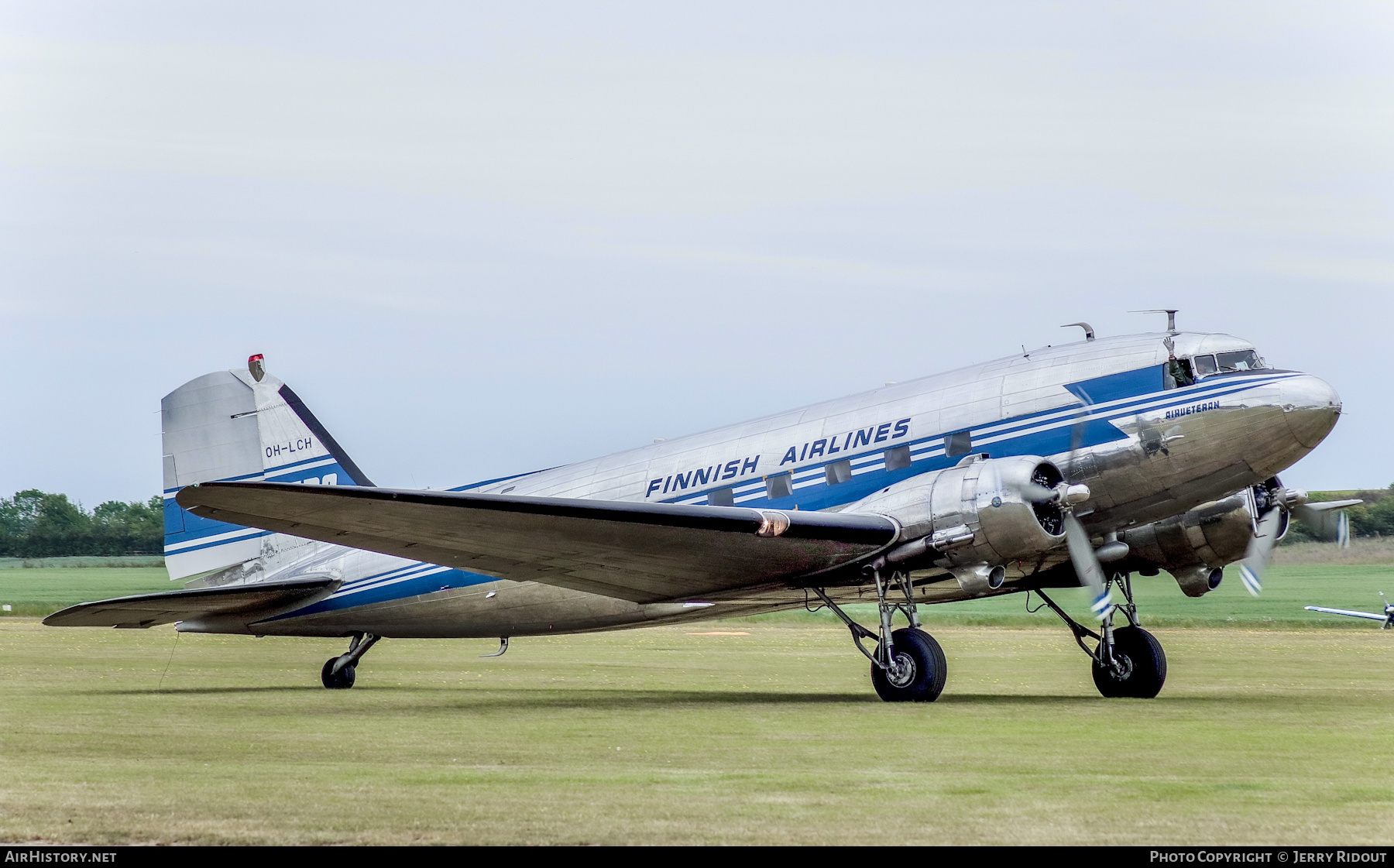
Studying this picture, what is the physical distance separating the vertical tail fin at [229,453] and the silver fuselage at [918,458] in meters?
1.33

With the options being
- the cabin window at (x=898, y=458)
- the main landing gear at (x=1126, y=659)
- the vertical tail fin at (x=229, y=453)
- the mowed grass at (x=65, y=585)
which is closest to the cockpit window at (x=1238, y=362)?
the main landing gear at (x=1126, y=659)

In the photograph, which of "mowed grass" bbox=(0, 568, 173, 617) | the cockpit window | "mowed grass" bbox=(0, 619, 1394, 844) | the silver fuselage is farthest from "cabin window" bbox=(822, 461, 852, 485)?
"mowed grass" bbox=(0, 568, 173, 617)

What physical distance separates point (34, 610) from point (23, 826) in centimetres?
3929

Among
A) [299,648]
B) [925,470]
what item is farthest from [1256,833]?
[299,648]

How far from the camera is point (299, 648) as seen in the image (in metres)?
32.2

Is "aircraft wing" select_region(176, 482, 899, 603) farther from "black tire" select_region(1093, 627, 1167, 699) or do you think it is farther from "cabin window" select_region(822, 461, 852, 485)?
"black tire" select_region(1093, 627, 1167, 699)

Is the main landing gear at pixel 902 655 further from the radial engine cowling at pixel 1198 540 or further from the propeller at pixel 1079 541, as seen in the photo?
the radial engine cowling at pixel 1198 540

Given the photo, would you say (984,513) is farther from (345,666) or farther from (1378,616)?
(1378,616)

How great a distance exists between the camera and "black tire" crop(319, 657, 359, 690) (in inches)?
806

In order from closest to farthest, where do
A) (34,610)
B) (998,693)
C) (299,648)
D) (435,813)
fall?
(435,813) → (998,693) → (299,648) → (34,610)

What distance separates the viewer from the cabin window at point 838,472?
17.4 m

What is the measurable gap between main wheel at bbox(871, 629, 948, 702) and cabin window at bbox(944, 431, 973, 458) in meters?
2.14

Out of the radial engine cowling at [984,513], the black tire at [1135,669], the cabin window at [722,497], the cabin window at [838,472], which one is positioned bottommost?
the black tire at [1135,669]

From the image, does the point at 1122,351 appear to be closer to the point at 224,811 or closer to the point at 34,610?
the point at 224,811
